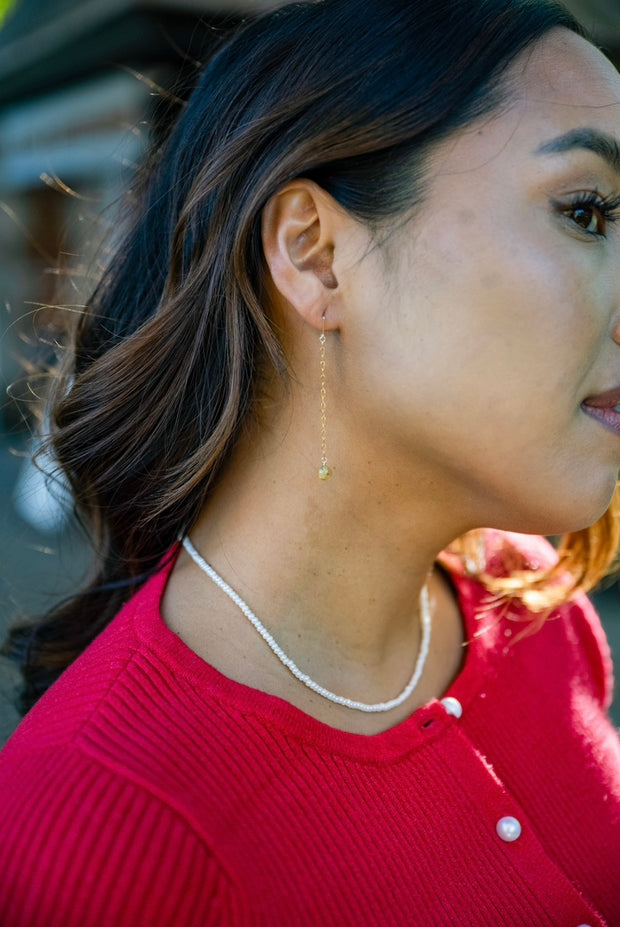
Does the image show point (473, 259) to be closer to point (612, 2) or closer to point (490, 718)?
point (490, 718)

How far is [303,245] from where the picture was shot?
147 centimetres

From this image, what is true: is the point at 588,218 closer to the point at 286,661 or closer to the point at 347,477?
the point at 347,477

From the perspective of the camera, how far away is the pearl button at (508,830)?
1.44 meters

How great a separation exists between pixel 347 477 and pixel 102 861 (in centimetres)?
67

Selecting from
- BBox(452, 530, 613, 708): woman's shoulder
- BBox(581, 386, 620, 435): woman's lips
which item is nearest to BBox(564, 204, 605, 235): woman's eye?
BBox(581, 386, 620, 435): woman's lips

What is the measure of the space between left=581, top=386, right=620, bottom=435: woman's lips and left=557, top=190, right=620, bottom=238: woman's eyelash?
238mm

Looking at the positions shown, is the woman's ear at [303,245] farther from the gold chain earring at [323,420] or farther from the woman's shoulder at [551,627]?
the woman's shoulder at [551,627]

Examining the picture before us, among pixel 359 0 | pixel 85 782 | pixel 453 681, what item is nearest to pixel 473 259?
pixel 359 0

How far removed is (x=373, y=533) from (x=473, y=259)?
1.55 ft

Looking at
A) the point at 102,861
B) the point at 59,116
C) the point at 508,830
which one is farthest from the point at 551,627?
the point at 59,116

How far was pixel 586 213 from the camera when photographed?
1.39 m

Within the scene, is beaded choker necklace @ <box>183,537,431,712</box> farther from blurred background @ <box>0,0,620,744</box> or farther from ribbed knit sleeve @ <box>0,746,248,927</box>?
blurred background @ <box>0,0,620,744</box>

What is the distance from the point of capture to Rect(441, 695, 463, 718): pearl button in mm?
1568

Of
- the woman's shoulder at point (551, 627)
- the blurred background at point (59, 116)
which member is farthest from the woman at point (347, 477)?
the blurred background at point (59, 116)
